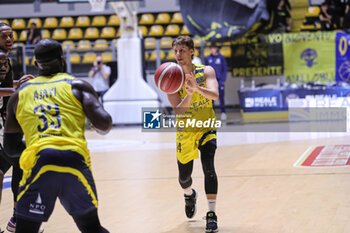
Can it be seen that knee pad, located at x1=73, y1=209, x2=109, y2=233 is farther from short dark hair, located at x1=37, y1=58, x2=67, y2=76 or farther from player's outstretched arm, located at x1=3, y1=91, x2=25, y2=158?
short dark hair, located at x1=37, y1=58, x2=67, y2=76

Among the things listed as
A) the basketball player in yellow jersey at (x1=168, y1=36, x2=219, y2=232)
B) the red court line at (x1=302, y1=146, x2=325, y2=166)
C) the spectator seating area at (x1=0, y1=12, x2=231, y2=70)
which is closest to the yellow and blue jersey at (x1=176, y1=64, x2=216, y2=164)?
the basketball player in yellow jersey at (x1=168, y1=36, x2=219, y2=232)

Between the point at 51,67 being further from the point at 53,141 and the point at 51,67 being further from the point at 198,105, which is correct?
the point at 198,105

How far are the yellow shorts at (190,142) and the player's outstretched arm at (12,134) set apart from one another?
1.92 metres

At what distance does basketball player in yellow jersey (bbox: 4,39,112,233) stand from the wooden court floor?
1.85 meters

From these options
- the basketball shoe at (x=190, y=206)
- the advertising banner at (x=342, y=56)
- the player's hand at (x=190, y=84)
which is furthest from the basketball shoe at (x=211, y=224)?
the advertising banner at (x=342, y=56)

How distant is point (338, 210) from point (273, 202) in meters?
0.71

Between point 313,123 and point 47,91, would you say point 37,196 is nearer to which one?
point 47,91

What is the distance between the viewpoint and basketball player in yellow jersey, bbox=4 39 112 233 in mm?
3004

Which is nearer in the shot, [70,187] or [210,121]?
[70,187]

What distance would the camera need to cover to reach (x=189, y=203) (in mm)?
5203

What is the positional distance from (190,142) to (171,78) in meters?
0.62

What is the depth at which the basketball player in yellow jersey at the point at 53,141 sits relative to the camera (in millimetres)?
3004

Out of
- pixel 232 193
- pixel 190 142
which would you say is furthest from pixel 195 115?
pixel 232 193

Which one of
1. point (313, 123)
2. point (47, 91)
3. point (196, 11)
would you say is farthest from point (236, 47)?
point (47, 91)
